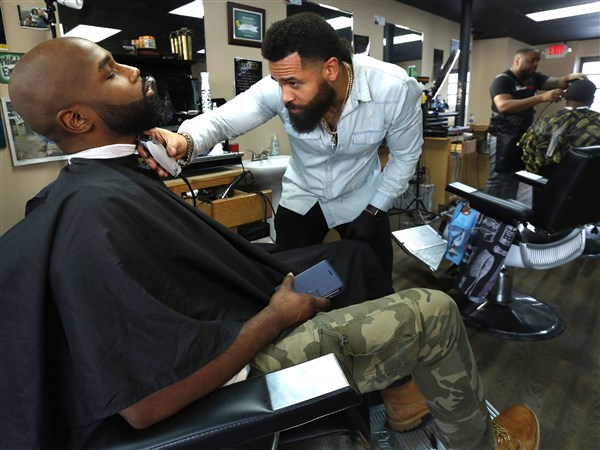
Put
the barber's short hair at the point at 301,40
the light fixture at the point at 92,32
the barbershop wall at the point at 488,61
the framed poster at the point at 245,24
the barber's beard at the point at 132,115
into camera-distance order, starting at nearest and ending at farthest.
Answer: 1. the barber's beard at the point at 132,115
2. the barber's short hair at the point at 301,40
3. the light fixture at the point at 92,32
4. the framed poster at the point at 245,24
5. the barbershop wall at the point at 488,61

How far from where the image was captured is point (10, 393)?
68 centimetres

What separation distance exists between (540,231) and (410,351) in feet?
4.31

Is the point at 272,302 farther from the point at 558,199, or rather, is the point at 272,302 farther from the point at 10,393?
the point at 558,199

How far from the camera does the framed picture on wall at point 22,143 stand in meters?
2.01

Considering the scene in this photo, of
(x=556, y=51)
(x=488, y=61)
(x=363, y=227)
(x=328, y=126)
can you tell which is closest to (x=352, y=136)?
(x=328, y=126)

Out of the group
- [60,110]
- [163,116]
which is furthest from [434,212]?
[60,110]

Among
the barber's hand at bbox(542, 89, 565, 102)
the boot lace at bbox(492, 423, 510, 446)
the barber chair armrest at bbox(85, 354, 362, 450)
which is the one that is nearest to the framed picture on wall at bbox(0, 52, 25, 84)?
the barber chair armrest at bbox(85, 354, 362, 450)

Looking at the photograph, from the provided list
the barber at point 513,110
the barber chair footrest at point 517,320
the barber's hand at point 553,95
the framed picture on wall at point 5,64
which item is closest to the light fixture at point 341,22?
the barber at point 513,110

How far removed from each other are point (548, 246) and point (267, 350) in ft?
5.11

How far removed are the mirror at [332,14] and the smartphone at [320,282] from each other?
2907 mm

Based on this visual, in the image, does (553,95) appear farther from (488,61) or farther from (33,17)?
(488,61)

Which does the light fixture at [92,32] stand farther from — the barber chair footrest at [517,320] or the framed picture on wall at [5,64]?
the barber chair footrest at [517,320]

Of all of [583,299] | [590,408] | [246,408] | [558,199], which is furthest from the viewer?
[583,299]

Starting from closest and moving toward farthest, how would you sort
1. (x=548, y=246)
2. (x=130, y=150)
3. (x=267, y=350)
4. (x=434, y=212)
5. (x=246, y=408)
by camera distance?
1. (x=246, y=408)
2. (x=267, y=350)
3. (x=130, y=150)
4. (x=548, y=246)
5. (x=434, y=212)
